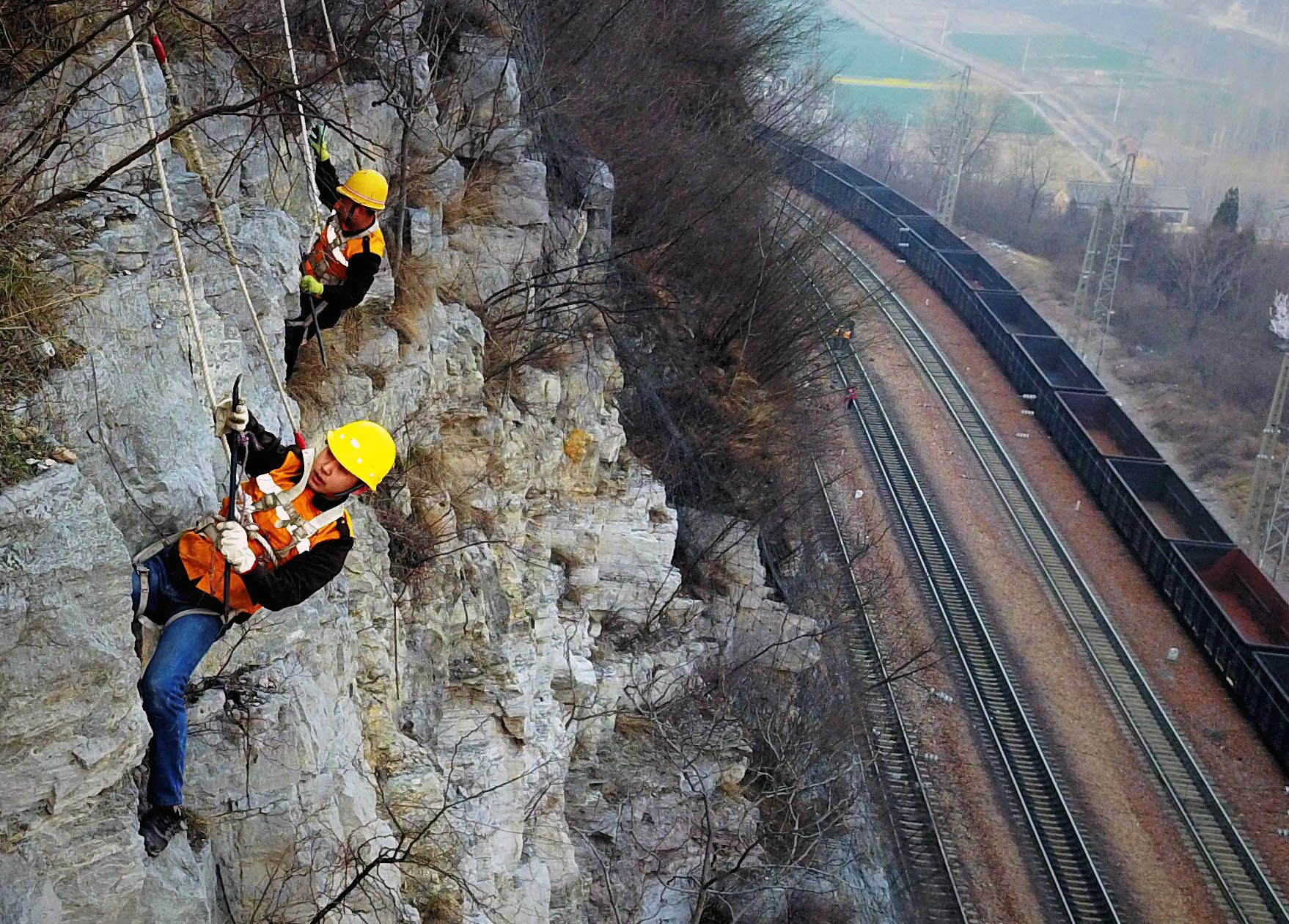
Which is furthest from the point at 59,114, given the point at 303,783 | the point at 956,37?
the point at 956,37

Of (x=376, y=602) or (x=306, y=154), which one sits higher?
(x=306, y=154)

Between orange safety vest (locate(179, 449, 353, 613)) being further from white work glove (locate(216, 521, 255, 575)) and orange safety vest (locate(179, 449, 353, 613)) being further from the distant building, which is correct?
the distant building

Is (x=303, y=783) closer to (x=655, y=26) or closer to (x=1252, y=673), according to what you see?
(x=1252, y=673)

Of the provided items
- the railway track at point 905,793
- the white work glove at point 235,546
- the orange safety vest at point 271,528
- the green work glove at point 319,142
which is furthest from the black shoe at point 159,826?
the railway track at point 905,793

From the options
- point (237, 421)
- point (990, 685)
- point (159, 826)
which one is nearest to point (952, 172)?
point (990, 685)

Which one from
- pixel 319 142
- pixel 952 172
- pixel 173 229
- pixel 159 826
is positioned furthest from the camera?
pixel 952 172

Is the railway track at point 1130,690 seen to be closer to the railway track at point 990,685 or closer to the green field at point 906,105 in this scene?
the railway track at point 990,685

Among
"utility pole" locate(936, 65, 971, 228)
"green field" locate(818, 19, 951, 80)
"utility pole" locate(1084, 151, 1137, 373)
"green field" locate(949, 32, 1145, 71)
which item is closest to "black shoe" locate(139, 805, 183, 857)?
"utility pole" locate(1084, 151, 1137, 373)

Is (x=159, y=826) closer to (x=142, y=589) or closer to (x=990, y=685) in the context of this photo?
(x=142, y=589)
